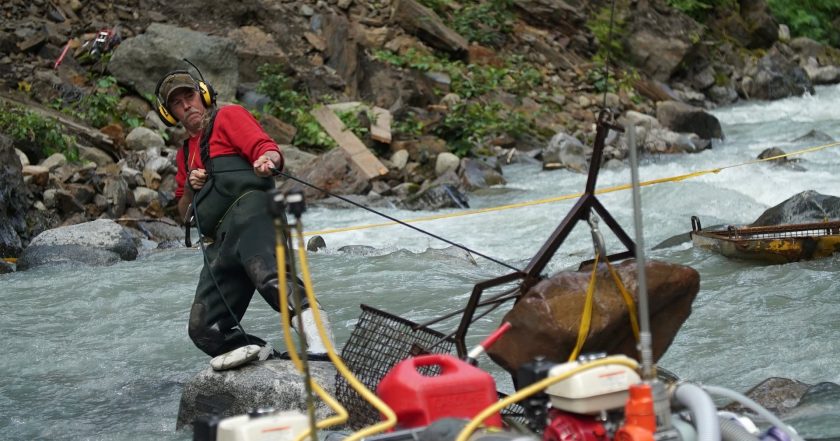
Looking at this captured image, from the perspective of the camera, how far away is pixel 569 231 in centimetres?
390

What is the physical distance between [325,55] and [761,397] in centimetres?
1473

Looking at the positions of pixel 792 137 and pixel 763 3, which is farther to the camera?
pixel 763 3

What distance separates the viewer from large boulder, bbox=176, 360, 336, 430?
5.05m

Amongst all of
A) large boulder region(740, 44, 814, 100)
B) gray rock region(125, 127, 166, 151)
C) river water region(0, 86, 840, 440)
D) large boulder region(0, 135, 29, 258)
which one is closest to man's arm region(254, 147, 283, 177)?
river water region(0, 86, 840, 440)

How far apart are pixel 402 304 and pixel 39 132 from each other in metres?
6.98

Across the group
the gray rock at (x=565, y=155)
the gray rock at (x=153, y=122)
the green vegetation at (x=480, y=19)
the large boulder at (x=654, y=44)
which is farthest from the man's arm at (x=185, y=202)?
the large boulder at (x=654, y=44)

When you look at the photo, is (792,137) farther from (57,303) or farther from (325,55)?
(57,303)

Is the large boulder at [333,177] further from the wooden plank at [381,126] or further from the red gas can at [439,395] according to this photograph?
the red gas can at [439,395]

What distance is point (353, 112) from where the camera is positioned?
16.2m

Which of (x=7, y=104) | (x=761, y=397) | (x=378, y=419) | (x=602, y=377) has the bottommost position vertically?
(x=761, y=397)

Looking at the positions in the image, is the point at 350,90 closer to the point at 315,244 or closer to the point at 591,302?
the point at 315,244

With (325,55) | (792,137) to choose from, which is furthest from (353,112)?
(792,137)

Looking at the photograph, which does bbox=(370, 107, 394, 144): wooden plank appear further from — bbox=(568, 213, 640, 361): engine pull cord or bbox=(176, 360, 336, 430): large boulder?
bbox=(568, 213, 640, 361): engine pull cord

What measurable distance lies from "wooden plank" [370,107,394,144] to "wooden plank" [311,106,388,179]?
0.35 meters
